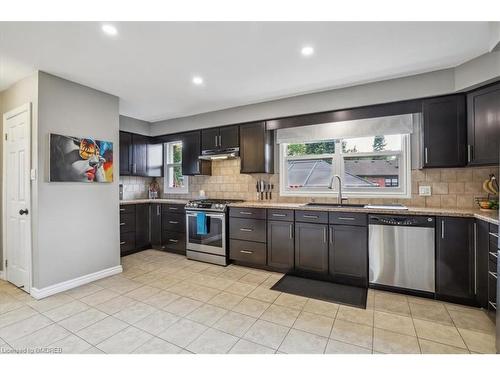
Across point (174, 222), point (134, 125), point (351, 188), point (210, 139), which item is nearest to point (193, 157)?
point (210, 139)

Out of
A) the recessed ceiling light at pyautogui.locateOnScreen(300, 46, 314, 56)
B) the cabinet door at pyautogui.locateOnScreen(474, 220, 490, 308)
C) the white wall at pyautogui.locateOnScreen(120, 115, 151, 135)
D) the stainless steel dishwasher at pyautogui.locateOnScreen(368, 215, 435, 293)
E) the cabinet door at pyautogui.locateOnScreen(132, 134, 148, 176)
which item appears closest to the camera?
the cabinet door at pyautogui.locateOnScreen(474, 220, 490, 308)

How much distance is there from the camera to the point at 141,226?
4465 mm

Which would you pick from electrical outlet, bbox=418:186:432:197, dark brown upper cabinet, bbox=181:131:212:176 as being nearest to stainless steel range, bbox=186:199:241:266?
dark brown upper cabinet, bbox=181:131:212:176

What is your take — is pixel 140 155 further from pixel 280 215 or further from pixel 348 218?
pixel 348 218

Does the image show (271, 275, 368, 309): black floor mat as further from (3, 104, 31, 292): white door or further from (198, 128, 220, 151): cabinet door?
(3, 104, 31, 292): white door

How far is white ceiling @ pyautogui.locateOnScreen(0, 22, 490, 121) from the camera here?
1950mm

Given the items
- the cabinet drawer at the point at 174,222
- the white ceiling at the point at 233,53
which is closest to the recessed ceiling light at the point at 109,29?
the white ceiling at the point at 233,53

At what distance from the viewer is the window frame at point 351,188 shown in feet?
10.2

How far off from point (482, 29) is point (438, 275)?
2271 millimetres

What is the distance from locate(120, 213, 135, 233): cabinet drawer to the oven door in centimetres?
107

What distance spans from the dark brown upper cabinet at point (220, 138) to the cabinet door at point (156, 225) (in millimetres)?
1442

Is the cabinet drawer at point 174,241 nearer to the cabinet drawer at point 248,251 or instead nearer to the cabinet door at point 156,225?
the cabinet door at point 156,225

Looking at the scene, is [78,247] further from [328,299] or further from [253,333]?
[328,299]
